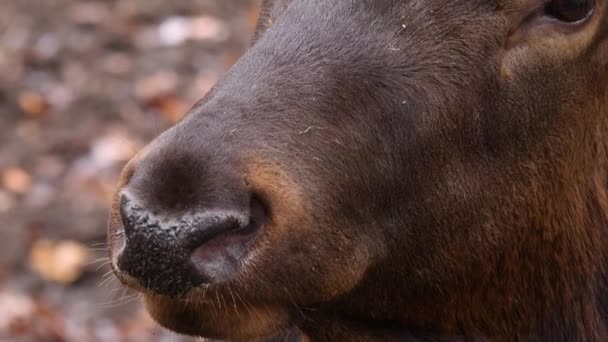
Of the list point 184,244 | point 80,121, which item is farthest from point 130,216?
point 80,121

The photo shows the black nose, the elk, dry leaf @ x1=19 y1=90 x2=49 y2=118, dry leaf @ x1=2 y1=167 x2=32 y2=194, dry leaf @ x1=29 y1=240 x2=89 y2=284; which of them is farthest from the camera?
dry leaf @ x1=19 y1=90 x2=49 y2=118

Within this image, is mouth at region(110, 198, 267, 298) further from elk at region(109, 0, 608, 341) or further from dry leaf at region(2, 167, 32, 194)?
dry leaf at region(2, 167, 32, 194)

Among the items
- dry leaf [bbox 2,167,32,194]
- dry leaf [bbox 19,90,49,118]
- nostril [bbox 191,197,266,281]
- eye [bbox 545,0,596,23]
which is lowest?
dry leaf [bbox 2,167,32,194]

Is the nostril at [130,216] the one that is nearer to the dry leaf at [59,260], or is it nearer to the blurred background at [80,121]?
the blurred background at [80,121]

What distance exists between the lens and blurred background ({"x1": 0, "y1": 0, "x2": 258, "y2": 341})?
827cm

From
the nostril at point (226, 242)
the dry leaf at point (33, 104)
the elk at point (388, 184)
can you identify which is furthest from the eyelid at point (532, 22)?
the dry leaf at point (33, 104)

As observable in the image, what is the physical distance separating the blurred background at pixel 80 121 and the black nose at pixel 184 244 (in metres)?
3.57

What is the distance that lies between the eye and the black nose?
133 cm

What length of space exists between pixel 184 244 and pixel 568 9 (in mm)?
1649

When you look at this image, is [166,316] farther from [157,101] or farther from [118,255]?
[157,101]

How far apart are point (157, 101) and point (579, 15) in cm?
595

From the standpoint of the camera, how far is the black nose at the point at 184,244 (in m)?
3.74

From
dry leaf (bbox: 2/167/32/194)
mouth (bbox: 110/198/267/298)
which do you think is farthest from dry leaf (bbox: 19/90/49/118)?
mouth (bbox: 110/198/267/298)

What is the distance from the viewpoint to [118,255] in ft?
12.9
